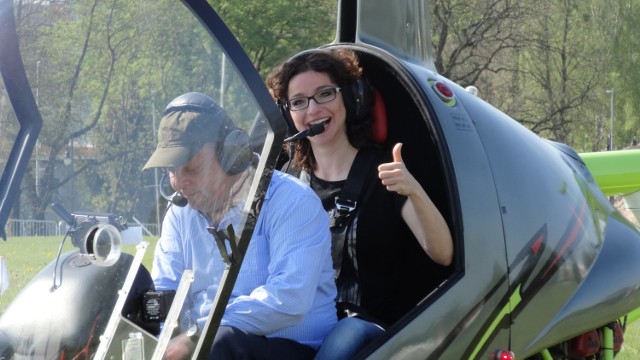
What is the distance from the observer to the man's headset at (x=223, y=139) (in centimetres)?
224

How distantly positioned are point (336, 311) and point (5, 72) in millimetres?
1369

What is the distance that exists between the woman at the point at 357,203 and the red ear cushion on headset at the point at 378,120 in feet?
0.09

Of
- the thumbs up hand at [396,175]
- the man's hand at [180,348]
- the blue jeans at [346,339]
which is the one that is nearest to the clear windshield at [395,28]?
the thumbs up hand at [396,175]

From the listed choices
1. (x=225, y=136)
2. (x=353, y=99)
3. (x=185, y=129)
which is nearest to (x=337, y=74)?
(x=353, y=99)

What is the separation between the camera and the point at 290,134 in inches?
135

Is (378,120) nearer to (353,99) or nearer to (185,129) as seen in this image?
(353,99)

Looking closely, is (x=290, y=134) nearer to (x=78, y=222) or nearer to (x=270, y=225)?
(x=270, y=225)

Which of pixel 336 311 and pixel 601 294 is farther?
pixel 601 294

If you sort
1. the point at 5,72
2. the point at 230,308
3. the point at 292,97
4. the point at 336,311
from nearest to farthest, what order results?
the point at 5,72 < the point at 230,308 < the point at 336,311 < the point at 292,97

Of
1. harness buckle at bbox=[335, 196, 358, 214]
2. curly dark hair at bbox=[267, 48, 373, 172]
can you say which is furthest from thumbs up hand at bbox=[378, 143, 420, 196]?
curly dark hair at bbox=[267, 48, 373, 172]

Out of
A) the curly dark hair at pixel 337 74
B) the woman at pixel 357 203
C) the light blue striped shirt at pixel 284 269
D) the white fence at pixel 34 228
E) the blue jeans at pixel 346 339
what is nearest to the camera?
the white fence at pixel 34 228

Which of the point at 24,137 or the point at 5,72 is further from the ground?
the point at 5,72

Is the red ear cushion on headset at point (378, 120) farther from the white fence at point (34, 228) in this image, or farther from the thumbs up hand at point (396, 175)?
the white fence at point (34, 228)

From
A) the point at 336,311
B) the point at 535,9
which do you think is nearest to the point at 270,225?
the point at 336,311
